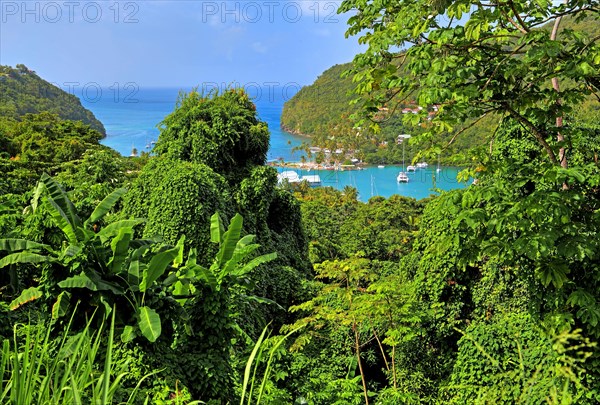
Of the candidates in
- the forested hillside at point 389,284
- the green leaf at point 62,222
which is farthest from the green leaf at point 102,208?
the green leaf at point 62,222

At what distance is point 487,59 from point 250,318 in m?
5.53

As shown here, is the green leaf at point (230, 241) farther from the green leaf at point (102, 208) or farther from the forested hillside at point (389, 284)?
the green leaf at point (102, 208)

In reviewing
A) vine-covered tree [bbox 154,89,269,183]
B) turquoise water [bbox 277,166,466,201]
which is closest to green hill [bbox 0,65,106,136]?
vine-covered tree [bbox 154,89,269,183]

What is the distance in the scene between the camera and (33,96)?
51.4 meters

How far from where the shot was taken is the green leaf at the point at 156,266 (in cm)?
442

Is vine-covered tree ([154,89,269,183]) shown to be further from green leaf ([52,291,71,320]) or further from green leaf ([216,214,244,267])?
green leaf ([52,291,71,320])

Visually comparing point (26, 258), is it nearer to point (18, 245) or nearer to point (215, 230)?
point (18, 245)

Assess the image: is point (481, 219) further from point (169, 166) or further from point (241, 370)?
point (169, 166)

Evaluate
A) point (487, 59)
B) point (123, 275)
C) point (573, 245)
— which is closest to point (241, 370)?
point (123, 275)

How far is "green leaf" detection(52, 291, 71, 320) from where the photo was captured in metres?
4.17

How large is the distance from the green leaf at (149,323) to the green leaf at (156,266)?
253 millimetres

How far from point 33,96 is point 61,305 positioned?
5620 centimetres

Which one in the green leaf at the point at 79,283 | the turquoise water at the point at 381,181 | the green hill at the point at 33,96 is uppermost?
the green hill at the point at 33,96

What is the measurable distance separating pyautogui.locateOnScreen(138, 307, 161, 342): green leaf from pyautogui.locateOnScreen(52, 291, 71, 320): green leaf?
664 millimetres
